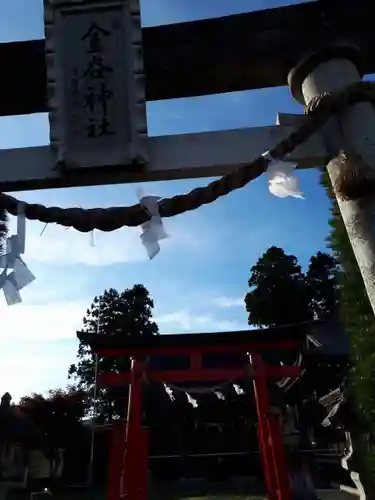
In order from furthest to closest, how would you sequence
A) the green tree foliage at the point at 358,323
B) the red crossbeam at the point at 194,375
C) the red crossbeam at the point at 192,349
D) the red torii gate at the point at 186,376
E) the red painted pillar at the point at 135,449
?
the red crossbeam at the point at 194,375, the red crossbeam at the point at 192,349, the red torii gate at the point at 186,376, the red painted pillar at the point at 135,449, the green tree foliage at the point at 358,323

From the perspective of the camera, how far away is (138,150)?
232 centimetres

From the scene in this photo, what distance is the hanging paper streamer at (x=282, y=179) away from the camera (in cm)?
197

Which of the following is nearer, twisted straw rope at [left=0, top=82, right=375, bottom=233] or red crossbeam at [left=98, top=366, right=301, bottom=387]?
twisted straw rope at [left=0, top=82, right=375, bottom=233]

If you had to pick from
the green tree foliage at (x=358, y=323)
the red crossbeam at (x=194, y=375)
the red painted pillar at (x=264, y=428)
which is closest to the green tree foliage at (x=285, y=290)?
the red crossbeam at (x=194, y=375)

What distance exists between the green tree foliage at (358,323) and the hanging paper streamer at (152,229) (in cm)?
100

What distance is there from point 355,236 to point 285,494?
19.9 ft

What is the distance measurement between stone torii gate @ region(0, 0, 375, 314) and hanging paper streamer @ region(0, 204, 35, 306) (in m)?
0.51

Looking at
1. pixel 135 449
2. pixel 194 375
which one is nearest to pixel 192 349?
pixel 194 375

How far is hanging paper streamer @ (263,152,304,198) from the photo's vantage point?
77.7 inches

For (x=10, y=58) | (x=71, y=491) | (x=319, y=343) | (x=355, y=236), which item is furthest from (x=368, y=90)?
(x=71, y=491)

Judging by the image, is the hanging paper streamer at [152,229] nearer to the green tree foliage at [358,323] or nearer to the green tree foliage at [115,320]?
the green tree foliage at [358,323]

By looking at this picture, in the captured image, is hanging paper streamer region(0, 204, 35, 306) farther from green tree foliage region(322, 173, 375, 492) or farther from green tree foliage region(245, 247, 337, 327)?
green tree foliage region(245, 247, 337, 327)

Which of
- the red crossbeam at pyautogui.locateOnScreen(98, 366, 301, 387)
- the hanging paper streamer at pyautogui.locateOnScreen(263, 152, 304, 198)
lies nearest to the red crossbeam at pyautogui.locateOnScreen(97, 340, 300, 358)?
the red crossbeam at pyautogui.locateOnScreen(98, 366, 301, 387)

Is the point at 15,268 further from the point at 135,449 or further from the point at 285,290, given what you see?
the point at 285,290
